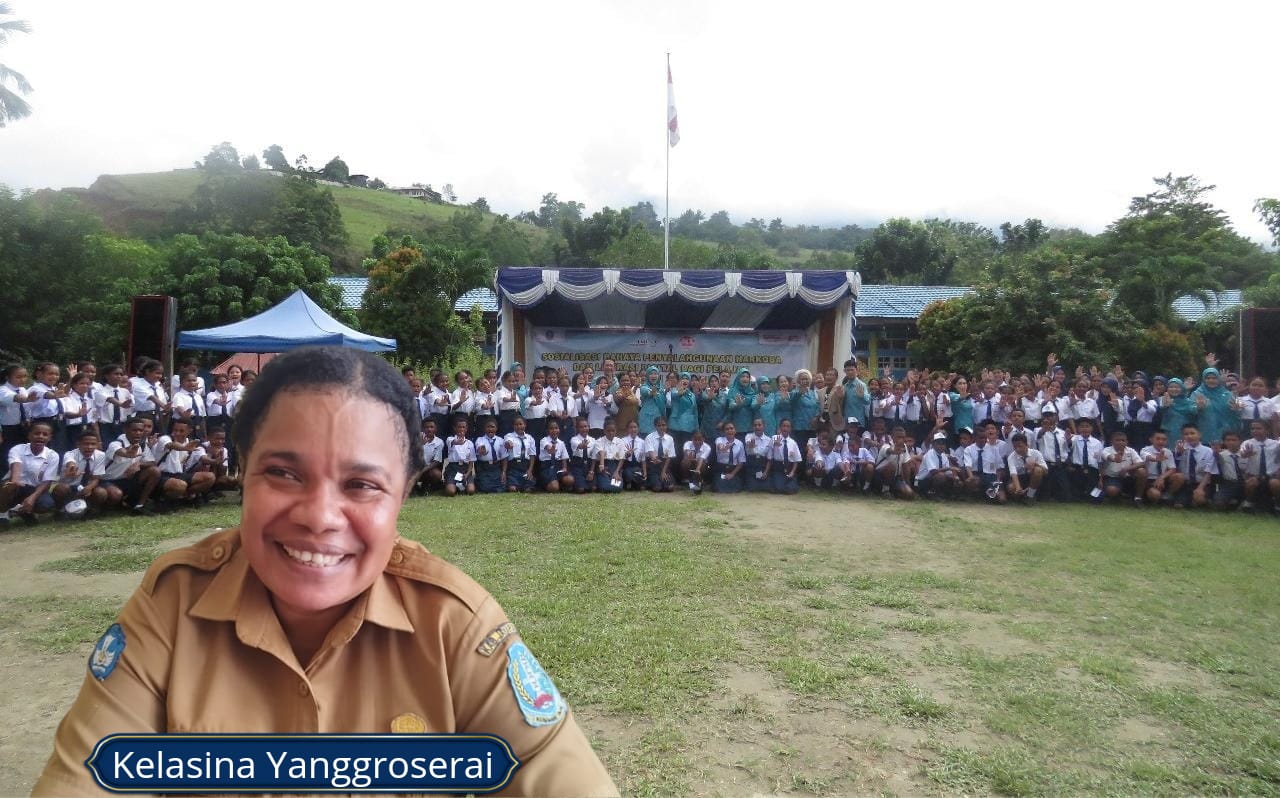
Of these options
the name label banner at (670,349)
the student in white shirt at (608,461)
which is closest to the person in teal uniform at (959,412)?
the name label banner at (670,349)

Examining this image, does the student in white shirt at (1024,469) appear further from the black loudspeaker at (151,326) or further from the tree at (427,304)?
the tree at (427,304)

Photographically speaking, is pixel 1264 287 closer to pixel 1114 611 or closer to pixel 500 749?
pixel 1114 611

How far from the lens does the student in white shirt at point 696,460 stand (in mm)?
9719

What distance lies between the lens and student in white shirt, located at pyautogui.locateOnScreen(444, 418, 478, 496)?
9.41 meters

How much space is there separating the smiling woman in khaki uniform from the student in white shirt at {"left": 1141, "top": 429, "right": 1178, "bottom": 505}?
9.81m

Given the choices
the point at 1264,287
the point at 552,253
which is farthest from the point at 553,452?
the point at 552,253

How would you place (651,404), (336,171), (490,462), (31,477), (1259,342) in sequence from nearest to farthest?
(31,477)
(490,462)
(1259,342)
(651,404)
(336,171)

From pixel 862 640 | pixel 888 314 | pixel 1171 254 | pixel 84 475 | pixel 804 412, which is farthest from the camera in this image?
pixel 888 314

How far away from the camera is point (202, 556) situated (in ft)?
4.69

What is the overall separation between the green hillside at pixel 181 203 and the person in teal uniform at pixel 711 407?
32691 millimetres

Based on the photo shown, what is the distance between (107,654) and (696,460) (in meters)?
8.66

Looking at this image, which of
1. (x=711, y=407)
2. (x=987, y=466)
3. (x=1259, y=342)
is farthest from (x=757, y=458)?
(x=1259, y=342)

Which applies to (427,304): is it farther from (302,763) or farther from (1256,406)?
(302,763)

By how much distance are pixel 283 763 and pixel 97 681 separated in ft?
1.08
